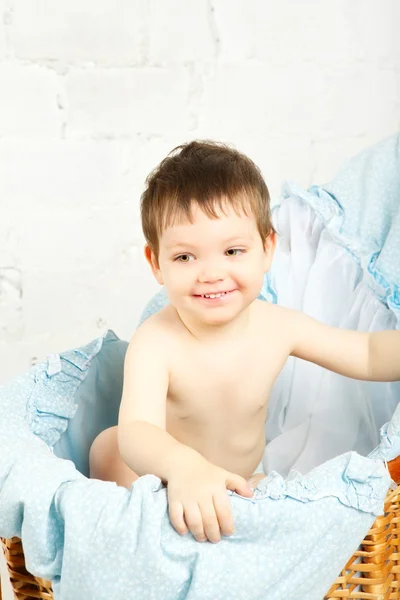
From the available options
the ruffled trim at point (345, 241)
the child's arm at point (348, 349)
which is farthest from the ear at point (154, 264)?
the ruffled trim at point (345, 241)

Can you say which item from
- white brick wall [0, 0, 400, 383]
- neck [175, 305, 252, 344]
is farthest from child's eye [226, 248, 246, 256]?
white brick wall [0, 0, 400, 383]

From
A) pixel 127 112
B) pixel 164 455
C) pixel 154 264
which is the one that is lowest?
pixel 164 455

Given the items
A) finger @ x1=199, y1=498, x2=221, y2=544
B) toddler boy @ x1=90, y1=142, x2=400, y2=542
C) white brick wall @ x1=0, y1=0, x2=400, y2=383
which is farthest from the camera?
white brick wall @ x1=0, y1=0, x2=400, y2=383

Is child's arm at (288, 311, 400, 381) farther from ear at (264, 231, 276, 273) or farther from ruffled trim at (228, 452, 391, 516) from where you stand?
ruffled trim at (228, 452, 391, 516)

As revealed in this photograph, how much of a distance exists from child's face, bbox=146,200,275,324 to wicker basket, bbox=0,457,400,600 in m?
0.25

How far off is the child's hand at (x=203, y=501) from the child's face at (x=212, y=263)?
0.24 m

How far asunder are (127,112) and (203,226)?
0.83 metres

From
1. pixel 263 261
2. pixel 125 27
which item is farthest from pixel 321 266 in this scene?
pixel 125 27

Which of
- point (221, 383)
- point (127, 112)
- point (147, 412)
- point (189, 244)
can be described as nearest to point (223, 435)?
point (221, 383)

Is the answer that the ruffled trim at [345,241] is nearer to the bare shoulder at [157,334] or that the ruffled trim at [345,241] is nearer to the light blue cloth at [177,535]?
the bare shoulder at [157,334]

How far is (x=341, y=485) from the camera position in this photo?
0.79 meters

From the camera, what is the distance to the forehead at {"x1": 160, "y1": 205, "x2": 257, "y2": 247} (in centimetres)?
94

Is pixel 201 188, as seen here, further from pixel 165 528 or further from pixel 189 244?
pixel 165 528

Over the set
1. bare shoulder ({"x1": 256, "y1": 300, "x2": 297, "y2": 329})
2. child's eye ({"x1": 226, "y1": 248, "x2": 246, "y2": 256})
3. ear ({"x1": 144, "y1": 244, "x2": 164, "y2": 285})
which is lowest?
bare shoulder ({"x1": 256, "y1": 300, "x2": 297, "y2": 329})
